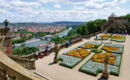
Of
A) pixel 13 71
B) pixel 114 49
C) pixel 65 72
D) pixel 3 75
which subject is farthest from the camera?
pixel 114 49

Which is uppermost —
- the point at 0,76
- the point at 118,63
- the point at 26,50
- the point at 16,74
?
the point at 16,74

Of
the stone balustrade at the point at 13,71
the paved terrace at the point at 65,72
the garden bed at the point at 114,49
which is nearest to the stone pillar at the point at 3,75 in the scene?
the stone balustrade at the point at 13,71

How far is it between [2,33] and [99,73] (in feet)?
31.2

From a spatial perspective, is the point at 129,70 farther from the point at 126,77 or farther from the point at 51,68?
the point at 51,68

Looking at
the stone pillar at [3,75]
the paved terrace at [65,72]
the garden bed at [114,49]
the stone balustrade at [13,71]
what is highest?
the stone balustrade at [13,71]

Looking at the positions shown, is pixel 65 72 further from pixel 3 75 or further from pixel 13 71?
pixel 13 71

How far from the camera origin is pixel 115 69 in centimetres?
1040

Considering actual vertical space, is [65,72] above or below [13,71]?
below

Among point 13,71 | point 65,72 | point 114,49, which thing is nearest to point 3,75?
point 13,71

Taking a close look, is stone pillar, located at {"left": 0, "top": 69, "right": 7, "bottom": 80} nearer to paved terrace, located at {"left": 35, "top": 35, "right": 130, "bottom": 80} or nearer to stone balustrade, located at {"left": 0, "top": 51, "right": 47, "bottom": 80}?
stone balustrade, located at {"left": 0, "top": 51, "right": 47, "bottom": 80}

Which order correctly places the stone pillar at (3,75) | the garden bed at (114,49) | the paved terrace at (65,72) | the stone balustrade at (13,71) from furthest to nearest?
the garden bed at (114,49) < the paved terrace at (65,72) < the stone pillar at (3,75) < the stone balustrade at (13,71)

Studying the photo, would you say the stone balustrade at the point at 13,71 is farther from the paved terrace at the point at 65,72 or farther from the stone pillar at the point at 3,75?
the paved terrace at the point at 65,72

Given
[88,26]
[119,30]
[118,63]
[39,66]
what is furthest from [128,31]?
[39,66]

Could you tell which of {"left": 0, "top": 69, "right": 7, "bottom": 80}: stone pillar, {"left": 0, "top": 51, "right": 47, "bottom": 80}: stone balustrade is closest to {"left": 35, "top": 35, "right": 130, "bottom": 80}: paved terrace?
{"left": 0, "top": 69, "right": 7, "bottom": 80}: stone pillar
